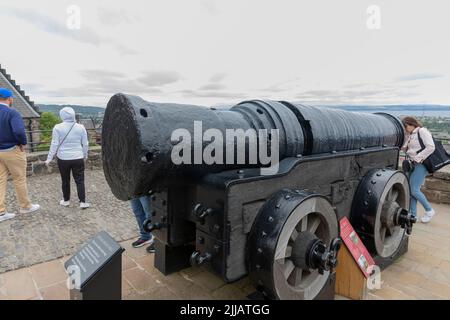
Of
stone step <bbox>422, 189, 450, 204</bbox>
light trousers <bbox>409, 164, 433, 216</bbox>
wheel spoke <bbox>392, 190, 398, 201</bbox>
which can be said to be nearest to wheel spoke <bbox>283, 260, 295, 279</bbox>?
wheel spoke <bbox>392, 190, 398, 201</bbox>

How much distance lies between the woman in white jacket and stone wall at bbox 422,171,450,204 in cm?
593

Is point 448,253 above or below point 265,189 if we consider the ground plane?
below

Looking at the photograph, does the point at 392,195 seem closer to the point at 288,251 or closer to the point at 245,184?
the point at 288,251

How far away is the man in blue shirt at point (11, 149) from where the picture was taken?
13.2 ft

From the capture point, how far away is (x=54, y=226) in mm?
3918

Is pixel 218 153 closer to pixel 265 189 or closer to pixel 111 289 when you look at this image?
pixel 265 189

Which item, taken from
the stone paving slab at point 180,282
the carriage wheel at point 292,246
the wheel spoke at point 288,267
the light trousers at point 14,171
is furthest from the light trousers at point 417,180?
the light trousers at point 14,171

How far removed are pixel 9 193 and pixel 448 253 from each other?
6425 millimetres

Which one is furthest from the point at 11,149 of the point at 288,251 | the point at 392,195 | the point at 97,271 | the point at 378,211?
the point at 392,195

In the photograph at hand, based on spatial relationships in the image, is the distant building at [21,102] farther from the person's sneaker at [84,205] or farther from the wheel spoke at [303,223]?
the wheel spoke at [303,223]

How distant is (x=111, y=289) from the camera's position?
1888 mm

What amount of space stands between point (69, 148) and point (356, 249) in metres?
4.05

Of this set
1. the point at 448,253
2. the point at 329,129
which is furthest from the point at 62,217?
the point at 448,253

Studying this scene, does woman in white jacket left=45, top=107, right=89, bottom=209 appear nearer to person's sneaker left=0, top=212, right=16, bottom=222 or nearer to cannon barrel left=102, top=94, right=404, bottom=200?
person's sneaker left=0, top=212, right=16, bottom=222
